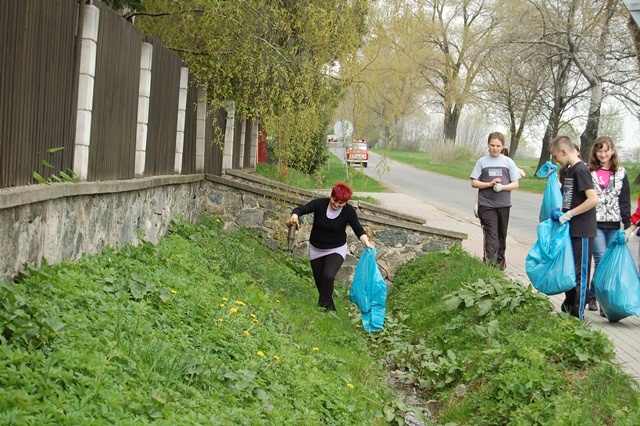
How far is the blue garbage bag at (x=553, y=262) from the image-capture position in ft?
26.5

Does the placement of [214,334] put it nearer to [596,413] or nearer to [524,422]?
[524,422]

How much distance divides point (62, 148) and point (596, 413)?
412 cm

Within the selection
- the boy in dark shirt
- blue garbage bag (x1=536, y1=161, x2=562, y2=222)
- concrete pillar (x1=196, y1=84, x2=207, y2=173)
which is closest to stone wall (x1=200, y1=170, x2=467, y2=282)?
concrete pillar (x1=196, y1=84, x2=207, y2=173)

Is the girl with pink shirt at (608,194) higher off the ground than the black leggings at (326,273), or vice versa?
the girl with pink shirt at (608,194)

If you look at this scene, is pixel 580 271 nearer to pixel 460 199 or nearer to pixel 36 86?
pixel 36 86

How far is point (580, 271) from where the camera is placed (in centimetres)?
830

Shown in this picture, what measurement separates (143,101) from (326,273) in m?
2.72

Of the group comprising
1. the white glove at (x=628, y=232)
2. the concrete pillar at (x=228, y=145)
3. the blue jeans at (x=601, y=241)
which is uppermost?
the concrete pillar at (x=228, y=145)

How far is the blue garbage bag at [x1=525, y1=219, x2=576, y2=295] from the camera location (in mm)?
8086

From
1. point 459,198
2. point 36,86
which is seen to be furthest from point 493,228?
point 459,198

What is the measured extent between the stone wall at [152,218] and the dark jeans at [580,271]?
14.0 feet

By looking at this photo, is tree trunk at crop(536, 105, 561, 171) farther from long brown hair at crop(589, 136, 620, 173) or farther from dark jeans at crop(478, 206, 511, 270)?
long brown hair at crop(589, 136, 620, 173)

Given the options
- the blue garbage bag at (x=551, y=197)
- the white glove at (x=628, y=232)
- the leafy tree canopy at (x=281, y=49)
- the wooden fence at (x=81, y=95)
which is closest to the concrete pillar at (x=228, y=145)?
the leafy tree canopy at (x=281, y=49)

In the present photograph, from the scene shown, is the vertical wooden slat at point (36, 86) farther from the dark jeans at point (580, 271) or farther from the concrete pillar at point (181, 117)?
the dark jeans at point (580, 271)
